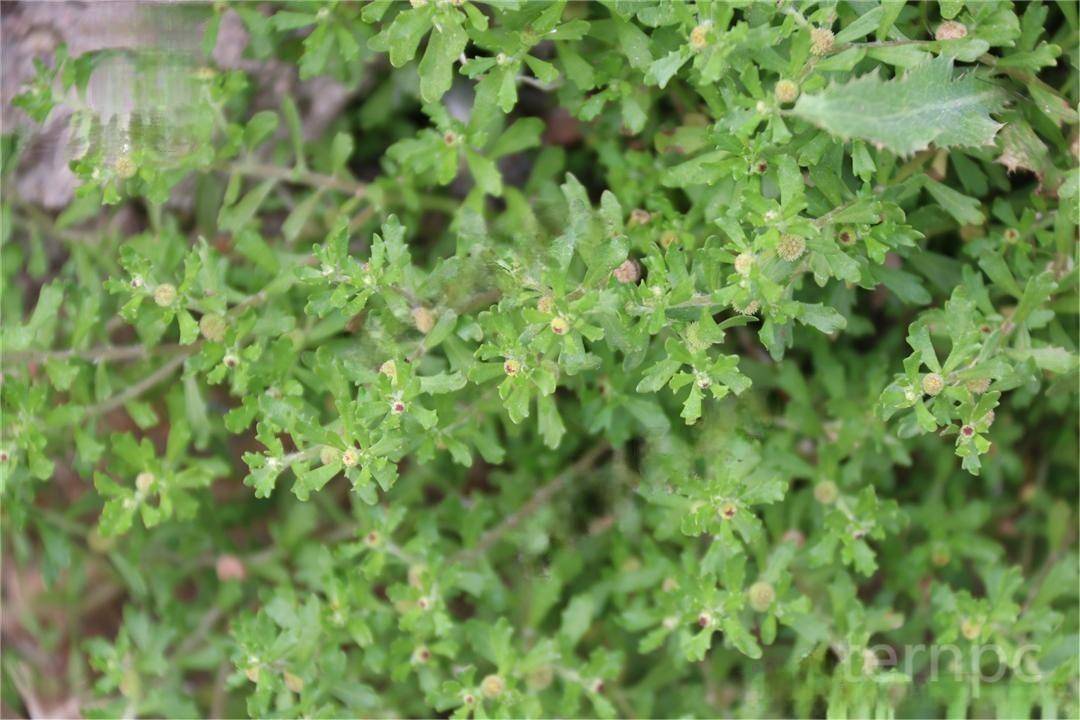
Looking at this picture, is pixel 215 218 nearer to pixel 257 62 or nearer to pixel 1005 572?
pixel 257 62

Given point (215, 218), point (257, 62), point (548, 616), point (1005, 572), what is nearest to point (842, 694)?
point (1005, 572)

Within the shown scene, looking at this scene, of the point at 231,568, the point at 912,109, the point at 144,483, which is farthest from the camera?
the point at 231,568

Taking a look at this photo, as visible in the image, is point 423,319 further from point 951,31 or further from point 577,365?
point 951,31

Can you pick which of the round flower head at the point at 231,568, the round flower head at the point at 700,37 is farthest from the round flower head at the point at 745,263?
the round flower head at the point at 231,568

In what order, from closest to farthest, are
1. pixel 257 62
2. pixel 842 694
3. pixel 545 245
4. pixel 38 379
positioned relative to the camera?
pixel 545 245
pixel 842 694
pixel 38 379
pixel 257 62

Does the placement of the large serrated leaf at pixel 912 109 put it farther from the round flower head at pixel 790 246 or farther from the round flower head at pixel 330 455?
the round flower head at pixel 330 455

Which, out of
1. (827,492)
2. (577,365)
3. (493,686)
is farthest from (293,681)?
(827,492)

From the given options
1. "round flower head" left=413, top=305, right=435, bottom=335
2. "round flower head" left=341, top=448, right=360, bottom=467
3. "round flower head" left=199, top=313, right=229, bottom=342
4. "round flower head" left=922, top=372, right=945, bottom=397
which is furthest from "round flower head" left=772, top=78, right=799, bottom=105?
"round flower head" left=199, top=313, right=229, bottom=342
